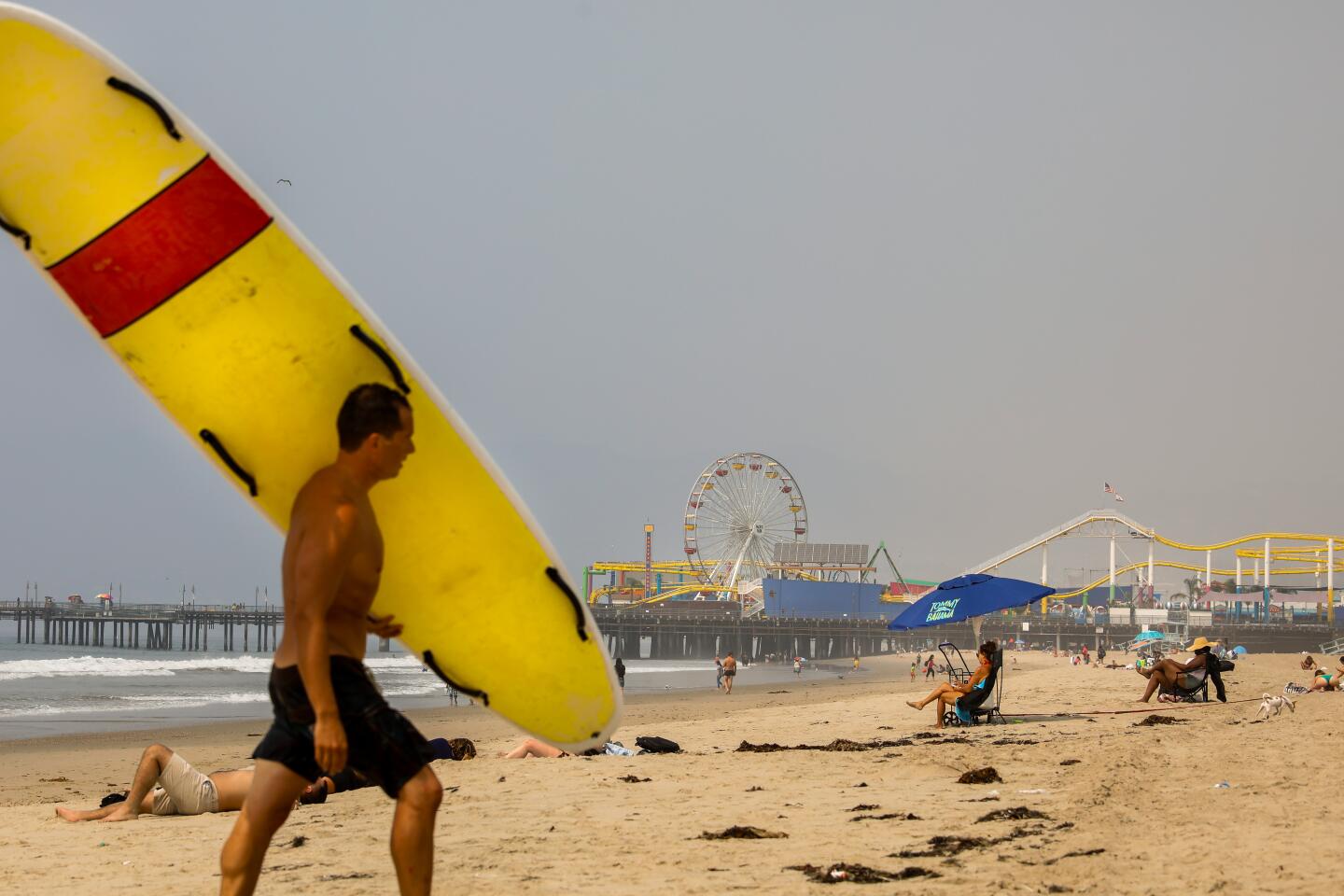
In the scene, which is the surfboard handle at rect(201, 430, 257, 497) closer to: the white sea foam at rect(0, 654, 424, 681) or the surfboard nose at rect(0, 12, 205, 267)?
the surfboard nose at rect(0, 12, 205, 267)

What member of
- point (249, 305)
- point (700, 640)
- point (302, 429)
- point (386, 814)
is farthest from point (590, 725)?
point (700, 640)

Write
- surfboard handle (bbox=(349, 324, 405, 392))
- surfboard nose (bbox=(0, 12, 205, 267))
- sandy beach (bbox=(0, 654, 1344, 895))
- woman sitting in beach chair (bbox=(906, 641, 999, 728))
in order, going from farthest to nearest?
woman sitting in beach chair (bbox=(906, 641, 999, 728)), sandy beach (bbox=(0, 654, 1344, 895)), surfboard handle (bbox=(349, 324, 405, 392)), surfboard nose (bbox=(0, 12, 205, 267))

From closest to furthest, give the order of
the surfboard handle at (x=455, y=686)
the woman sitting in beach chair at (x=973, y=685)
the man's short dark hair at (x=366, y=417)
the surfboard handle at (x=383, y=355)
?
the man's short dark hair at (x=366, y=417) < the surfboard handle at (x=383, y=355) < the surfboard handle at (x=455, y=686) < the woman sitting in beach chair at (x=973, y=685)

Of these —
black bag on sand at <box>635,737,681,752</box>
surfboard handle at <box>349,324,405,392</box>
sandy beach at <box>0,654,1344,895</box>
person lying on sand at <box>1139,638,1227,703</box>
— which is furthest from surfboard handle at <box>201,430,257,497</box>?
person lying on sand at <box>1139,638,1227,703</box>

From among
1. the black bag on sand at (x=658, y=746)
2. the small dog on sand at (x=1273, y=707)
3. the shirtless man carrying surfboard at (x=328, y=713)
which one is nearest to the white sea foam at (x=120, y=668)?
the black bag on sand at (x=658, y=746)

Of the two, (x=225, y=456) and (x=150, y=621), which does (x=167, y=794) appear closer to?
(x=225, y=456)

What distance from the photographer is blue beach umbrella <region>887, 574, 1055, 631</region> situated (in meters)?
13.2

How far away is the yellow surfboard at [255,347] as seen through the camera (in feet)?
11.0

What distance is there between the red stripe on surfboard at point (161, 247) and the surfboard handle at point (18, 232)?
8 cm

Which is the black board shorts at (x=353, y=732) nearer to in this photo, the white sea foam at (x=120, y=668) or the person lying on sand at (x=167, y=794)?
the person lying on sand at (x=167, y=794)

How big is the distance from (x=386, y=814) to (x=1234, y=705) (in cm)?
973

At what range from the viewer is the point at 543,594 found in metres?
3.88

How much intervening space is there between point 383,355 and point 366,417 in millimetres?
491

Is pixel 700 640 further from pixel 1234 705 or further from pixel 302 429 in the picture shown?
pixel 302 429
